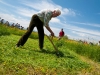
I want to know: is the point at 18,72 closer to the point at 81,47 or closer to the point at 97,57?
the point at 97,57

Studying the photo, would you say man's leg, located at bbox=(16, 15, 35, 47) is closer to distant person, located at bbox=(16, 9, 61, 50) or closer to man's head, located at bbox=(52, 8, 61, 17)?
distant person, located at bbox=(16, 9, 61, 50)

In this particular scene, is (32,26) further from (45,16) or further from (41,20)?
(45,16)

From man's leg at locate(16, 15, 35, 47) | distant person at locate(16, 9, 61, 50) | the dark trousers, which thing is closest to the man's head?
distant person at locate(16, 9, 61, 50)

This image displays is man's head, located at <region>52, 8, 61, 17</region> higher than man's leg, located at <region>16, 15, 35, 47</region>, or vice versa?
man's head, located at <region>52, 8, 61, 17</region>

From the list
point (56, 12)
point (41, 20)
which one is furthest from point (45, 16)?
point (56, 12)

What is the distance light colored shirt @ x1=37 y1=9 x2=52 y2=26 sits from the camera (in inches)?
349

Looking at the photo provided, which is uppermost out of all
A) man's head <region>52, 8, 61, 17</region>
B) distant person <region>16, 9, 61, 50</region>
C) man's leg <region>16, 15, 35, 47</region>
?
man's head <region>52, 8, 61, 17</region>

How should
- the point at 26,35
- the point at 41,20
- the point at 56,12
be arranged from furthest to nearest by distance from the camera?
the point at 26,35 → the point at 41,20 → the point at 56,12

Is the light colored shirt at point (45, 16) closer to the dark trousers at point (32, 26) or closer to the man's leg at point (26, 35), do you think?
the dark trousers at point (32, 26)

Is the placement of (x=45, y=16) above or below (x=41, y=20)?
above

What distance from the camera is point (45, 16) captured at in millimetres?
8867

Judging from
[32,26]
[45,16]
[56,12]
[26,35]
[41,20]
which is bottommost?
[26,35]

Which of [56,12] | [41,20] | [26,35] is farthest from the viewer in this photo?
[26,35]

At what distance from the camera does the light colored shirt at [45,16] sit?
8867mm
